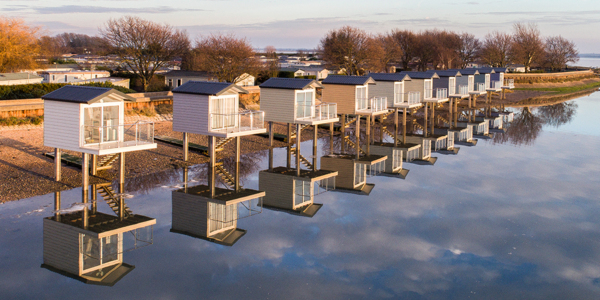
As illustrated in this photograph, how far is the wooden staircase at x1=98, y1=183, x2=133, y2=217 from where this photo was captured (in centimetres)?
1764

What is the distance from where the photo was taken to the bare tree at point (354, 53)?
65.9m

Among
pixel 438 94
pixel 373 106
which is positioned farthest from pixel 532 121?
pixel 373 106

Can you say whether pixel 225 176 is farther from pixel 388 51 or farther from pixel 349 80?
pixel 388 51

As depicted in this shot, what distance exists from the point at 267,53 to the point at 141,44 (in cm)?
3367

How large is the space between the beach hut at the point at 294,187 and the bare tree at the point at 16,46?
2955 cm

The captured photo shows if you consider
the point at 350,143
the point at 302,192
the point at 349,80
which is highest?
the point at 349,80

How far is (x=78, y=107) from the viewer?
734 inches

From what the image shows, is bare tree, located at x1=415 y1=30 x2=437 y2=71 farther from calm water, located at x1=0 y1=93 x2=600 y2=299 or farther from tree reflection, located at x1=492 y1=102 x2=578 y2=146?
calm water, located at x1=0 y1=93 x2=600 y2=299

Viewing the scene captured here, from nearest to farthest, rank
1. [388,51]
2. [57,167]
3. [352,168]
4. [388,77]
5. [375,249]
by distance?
[375,249] < [57,167] < [352,168] < [388,77] < [388,51]

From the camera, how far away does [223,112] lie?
23922 millimetres

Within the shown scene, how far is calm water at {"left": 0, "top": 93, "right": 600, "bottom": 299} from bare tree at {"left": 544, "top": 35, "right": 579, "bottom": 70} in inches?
3644

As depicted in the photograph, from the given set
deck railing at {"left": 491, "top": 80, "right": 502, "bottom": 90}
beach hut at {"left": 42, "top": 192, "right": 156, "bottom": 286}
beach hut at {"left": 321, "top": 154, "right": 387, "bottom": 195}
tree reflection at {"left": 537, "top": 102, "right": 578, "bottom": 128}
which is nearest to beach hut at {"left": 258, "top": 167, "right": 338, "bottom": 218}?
beach hut at {"left": 321, "top": 154, "right": 387, "bottom": 195}

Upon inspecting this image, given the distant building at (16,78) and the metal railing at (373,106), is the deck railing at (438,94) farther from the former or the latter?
the distant building at (16,78)

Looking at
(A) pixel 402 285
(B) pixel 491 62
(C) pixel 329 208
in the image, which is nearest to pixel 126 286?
(A) pixel 402 285
